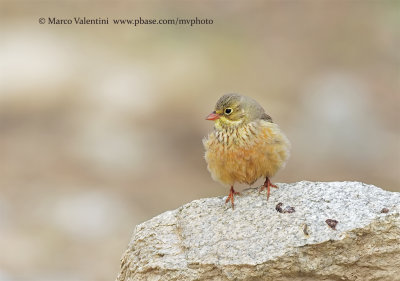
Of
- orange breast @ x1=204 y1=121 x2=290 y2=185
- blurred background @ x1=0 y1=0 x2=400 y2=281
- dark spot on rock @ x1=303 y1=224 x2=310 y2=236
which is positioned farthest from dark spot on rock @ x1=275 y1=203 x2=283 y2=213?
blurred background @ x1=0 y1=0 x2=400 y2=281

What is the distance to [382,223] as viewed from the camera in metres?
6.76

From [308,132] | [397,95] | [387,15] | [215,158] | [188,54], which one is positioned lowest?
[215,158]

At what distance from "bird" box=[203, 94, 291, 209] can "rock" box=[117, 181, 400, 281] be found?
1.07ft

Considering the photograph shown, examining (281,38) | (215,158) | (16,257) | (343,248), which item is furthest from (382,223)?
(281,38)

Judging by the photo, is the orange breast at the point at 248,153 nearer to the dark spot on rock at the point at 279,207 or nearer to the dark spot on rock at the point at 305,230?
the dark spot on rock at the point at 279,207

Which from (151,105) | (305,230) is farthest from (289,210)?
(151,105)

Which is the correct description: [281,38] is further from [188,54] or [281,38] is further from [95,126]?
[95,126]

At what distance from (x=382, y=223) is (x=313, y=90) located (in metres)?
18.0

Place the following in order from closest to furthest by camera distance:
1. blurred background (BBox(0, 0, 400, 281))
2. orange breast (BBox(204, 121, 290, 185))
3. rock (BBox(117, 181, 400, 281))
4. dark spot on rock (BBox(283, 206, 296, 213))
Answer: rock (BBox(117, 181, 400, 281)) < dark spot on rock (BBox(283, 206, 296, 213)) < orange breast (BBox(204, 121, 290, 185)) < blurred background (BBox(0, 0, 400, 281))

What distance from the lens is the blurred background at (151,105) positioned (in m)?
19.1

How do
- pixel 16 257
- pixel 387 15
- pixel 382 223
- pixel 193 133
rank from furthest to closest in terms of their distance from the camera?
1. pixel 387 15
2. pixel 193 133
3. pixel 16 257
4. pixel 382 223

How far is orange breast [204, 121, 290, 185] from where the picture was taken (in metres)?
7.82

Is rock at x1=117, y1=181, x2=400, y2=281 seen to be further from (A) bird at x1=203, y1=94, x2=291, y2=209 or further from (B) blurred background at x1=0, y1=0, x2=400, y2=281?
(B) blurred background at x1=0, y1=0, x2=400, y2=281

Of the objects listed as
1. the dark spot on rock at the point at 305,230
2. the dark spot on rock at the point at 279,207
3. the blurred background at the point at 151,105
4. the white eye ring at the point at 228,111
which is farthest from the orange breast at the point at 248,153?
the blurred background at the point at 151,105
